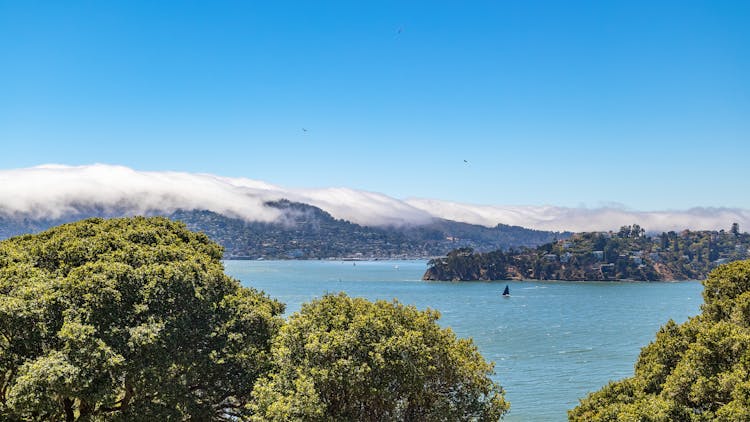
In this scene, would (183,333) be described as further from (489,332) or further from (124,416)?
(489,332)

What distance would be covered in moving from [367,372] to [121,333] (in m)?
8.50

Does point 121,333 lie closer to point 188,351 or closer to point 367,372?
point 188,351

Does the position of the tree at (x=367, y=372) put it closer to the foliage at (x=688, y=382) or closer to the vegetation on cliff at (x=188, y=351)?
the vegetation on cliff at (x=188, y=351)

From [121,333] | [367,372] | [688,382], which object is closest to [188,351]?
[121,333]

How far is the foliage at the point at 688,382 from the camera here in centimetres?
2073

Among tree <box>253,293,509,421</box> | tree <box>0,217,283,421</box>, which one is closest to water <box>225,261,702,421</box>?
tree <box>253,293,509,421</box>

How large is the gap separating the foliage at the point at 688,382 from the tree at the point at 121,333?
45.3ft

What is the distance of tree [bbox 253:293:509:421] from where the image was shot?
70.0 feet

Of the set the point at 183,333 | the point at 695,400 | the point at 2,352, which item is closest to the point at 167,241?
the point at 183,333

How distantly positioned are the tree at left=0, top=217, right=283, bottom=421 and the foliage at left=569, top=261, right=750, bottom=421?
13816 mm

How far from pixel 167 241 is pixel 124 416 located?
1077 cm

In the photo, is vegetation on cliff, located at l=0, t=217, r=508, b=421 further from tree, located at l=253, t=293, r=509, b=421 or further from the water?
the water

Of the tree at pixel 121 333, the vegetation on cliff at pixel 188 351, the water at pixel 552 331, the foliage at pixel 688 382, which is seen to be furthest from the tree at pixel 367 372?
the water at pixel 552 331

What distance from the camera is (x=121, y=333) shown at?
21.4 meters
